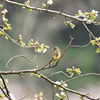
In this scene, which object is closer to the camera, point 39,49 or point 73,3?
point 39,49

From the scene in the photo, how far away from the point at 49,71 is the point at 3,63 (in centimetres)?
168

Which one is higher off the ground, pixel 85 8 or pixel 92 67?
pixel 85 8

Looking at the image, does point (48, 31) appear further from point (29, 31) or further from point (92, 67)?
point (92, 67)

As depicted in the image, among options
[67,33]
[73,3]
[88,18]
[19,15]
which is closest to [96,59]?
[67,33]

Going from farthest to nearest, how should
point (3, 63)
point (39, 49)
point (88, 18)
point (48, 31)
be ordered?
point (48, 31)
point (3, 63)
point (88, 18)
point (39, 49)

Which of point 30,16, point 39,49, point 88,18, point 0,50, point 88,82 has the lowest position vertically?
point 39,49

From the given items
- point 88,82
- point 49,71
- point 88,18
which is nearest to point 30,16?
point 49,71

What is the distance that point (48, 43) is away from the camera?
11664 mm

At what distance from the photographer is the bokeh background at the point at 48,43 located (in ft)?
37.0

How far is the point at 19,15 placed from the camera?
1218 cm

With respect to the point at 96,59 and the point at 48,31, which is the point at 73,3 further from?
the point at 96,59

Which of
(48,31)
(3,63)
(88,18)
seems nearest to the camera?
(88,18)

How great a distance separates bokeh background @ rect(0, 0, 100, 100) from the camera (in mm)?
11266

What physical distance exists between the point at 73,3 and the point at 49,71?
8.59 ft
